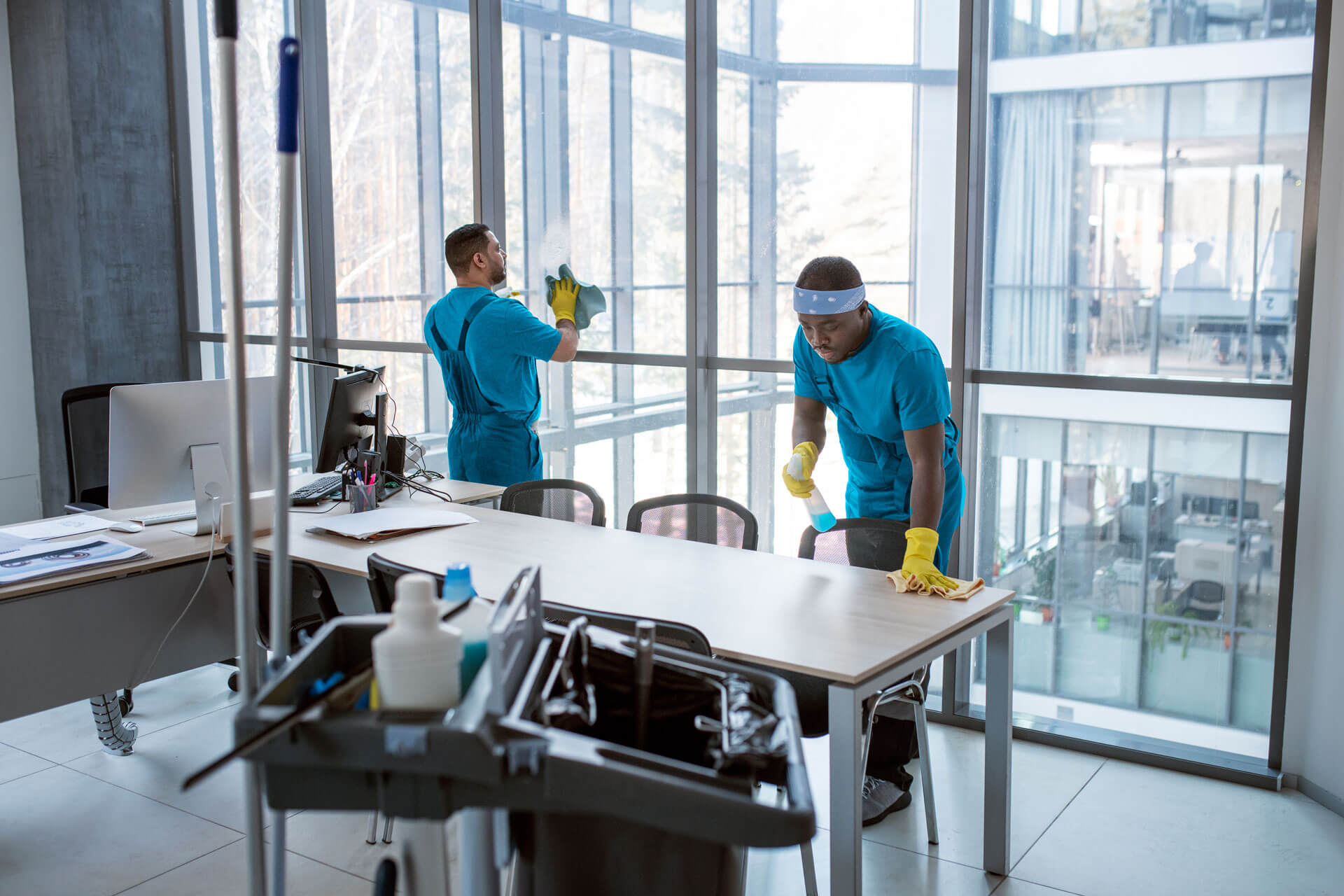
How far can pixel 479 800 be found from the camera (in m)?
0.98

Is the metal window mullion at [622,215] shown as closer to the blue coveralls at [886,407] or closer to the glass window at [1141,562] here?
the blue coveralls at [886,407]

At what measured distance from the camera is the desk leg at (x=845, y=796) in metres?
1.96

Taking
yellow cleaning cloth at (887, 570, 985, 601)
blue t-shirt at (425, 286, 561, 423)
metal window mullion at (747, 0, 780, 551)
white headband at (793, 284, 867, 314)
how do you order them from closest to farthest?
yellow cleaning cloth at (887, 570, 985, 601) < white headband at (793, 284, 867, 314) < blue t-shirt at (425, 286, 561, 423) < metal window mullion at (747, 0, 780, 551)

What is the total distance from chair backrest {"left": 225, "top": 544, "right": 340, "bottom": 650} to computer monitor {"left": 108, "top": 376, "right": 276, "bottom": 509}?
0.27 m

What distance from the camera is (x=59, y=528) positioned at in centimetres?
306

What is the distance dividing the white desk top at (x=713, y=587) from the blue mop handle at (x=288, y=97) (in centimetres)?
131

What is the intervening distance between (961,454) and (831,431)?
0.51 m

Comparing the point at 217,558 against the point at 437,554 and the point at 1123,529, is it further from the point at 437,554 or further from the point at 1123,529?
the point at 1123,529

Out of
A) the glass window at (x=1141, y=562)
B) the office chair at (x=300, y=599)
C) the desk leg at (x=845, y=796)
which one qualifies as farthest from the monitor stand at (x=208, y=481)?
the glass window at (x=1141, y=562)

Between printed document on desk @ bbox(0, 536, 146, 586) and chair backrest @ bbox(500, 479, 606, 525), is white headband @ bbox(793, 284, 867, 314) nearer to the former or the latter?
chair backrest @ bbox(500, 479, 606, 525)

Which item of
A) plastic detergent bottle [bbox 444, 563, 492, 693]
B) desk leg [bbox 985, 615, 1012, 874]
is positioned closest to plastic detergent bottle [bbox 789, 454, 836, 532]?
desk leg [bbox 985, 615, 1012, 874]

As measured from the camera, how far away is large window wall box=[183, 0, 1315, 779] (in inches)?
120

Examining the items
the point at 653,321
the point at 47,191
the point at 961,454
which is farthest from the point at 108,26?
the point at 961,454

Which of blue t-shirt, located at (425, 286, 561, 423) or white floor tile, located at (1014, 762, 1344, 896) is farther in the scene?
blue t-shirt, located at (425, 286, 561, 423)
